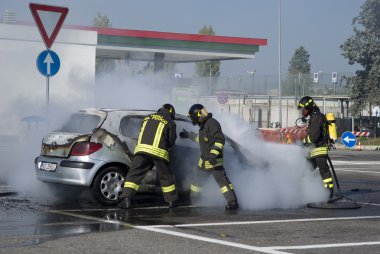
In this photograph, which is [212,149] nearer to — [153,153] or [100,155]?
[153,153]

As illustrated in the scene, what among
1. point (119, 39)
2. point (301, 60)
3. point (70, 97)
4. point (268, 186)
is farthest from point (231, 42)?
point (301, 60)

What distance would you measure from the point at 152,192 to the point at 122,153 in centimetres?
76

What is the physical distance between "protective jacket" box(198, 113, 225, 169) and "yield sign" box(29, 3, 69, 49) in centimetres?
370

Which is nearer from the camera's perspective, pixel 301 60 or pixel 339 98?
pixel 339 98

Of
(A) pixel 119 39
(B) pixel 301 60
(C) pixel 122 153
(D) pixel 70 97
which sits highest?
(B) pixel 301 60

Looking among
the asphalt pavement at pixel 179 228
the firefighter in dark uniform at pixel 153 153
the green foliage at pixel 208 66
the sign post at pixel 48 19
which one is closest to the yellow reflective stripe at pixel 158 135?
the firefighter in dark uniform at pixel 153 153

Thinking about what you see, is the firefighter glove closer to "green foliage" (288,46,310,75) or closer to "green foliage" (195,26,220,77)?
"green foliage" (195,26,220,77)

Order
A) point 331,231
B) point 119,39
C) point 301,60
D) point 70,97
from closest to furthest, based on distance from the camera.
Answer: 1. point 331,231
2. point 70,97
3. point 119,39
4. point 301,60

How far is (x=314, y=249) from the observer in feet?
24.7

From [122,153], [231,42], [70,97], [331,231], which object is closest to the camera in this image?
[331,231]

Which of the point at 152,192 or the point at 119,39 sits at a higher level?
the point at 119,39

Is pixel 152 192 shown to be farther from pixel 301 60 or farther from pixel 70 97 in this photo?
pixel 301 60

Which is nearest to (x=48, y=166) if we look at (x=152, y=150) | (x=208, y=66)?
(x=152, y=150)

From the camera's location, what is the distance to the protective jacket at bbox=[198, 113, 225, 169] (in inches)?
415
